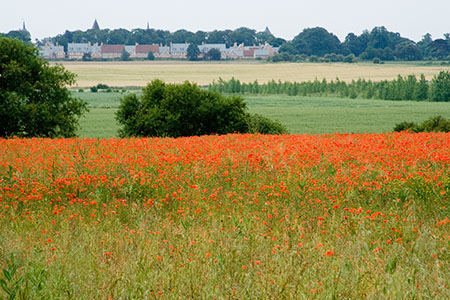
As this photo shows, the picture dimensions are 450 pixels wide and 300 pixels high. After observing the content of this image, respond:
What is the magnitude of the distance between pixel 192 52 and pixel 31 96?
133196 mm

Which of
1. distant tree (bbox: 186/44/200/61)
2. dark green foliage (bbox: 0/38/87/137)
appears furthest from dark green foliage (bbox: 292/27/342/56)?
dark green foliage (bbox: 0/38/87/137)

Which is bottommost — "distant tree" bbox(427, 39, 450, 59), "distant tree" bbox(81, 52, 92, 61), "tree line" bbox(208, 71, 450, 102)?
"tree line" bbox(208, 71, 450, 102)

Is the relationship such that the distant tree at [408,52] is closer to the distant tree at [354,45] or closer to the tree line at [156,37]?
the distant tree at [354,45]

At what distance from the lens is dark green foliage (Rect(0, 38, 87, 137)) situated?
25922 millimetres

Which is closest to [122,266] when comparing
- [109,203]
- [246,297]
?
[246,297]

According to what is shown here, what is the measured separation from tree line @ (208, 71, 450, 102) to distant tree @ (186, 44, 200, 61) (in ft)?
217

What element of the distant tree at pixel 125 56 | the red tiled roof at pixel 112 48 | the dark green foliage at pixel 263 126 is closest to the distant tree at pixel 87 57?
the red tiled roof at pixel 112 48

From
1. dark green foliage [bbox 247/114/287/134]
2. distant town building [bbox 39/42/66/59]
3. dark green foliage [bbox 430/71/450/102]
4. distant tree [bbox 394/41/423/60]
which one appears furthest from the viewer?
distant town building [bbox 39/42/66/59]

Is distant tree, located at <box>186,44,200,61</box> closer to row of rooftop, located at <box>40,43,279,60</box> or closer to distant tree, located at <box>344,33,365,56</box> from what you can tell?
row of rooftop, located at <box>40,43,279,60</box>

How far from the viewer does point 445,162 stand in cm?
1113

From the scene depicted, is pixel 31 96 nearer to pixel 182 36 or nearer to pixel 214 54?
pixel 214 54

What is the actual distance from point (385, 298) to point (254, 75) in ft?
393

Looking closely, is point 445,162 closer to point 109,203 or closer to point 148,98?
point 109,203

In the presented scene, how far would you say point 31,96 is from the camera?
27516 millimetres
